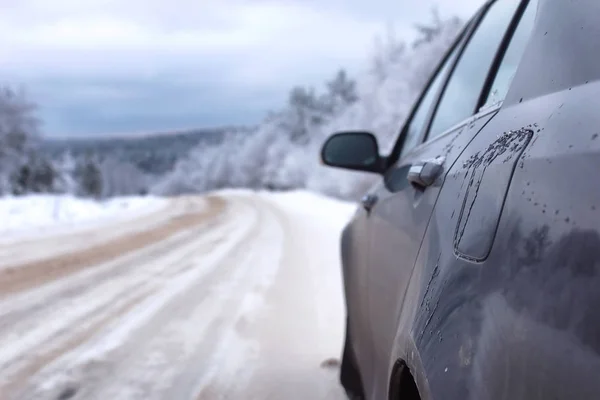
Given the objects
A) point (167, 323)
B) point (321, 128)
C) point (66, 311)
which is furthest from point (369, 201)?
A: point (321, 128)

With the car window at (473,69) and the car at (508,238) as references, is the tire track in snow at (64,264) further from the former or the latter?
the car at (508,238)

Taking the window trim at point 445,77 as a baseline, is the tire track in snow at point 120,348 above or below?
below

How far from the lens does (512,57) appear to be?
2.07m

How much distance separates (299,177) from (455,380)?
182ft

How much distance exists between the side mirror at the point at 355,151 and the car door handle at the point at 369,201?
27 cm

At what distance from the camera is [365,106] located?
37344 millimetres

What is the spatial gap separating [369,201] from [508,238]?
198 cm

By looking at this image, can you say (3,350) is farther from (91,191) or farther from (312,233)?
(91,191)

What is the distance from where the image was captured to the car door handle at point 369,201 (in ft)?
10.3

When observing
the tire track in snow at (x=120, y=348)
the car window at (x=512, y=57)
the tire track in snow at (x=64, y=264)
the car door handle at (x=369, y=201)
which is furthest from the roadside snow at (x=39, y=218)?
the car window at (x=512, y=57)

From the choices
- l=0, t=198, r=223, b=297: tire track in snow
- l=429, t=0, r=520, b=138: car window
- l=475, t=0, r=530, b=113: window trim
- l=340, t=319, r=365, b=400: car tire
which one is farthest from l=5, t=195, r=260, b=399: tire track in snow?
l=475, t=0, r=530, b=113: window trim

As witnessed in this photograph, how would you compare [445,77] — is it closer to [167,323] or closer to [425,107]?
[425,107]

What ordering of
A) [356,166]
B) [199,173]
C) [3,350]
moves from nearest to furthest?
[356,166] < [3,350] < [199,173]

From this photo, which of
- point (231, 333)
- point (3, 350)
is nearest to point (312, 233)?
point (231, 333)
